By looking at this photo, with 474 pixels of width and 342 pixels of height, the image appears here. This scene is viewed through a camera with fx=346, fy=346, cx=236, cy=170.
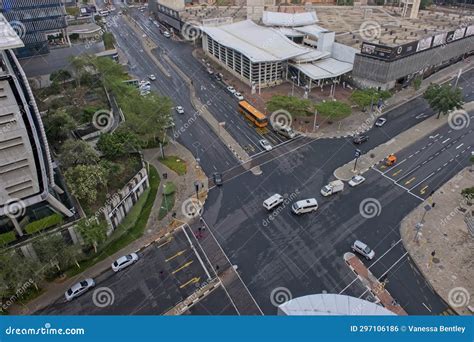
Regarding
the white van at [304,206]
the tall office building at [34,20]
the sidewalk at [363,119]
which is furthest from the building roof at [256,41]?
the white van at [304,206]

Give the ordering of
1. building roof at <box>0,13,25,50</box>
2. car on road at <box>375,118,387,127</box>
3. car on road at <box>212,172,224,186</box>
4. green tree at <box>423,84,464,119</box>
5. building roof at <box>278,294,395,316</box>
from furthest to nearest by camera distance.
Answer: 1. car on road at <box>375,118,387,127</box>
2. green tree at <box>423,84,464,119</box>
3. car on road at <box>212,172,224,186</box>
4. building roof at <box>0,13,25,50</box>
5. building roof at <box>278,294,395,316</box>

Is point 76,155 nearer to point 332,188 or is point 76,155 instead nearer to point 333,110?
point 332,188

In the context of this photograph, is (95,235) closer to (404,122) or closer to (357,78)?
(404,122)

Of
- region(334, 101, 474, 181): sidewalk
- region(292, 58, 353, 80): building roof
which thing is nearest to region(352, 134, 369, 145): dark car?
region(334, 101, 474, 181): sidewalk

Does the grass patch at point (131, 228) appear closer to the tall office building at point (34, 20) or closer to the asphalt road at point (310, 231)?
the asphalt road at point (310, 231)

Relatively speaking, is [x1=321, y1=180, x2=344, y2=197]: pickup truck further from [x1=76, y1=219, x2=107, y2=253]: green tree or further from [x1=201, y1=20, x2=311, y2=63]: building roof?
[x1=201, y1=20, x2=311, y2=63]: building roof
